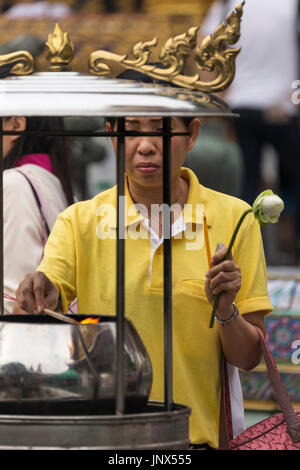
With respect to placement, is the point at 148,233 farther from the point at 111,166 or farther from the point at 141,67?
the point at 111,166

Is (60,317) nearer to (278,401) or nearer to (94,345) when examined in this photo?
(94,345)

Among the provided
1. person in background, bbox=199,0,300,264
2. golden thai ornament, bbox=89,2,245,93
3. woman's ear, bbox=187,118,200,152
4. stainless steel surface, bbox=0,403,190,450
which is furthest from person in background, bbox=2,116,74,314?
person in background, bbox=199,0,300,264

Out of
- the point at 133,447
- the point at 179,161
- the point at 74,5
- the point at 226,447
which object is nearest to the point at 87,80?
the point at 179,161

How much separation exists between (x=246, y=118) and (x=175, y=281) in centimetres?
456

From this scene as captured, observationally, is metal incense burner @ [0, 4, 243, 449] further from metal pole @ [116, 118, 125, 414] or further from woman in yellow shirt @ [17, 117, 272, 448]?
woman in yellow shirt @ [17, 117, 272, 448]

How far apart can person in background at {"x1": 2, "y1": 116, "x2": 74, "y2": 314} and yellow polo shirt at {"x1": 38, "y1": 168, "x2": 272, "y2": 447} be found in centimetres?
59

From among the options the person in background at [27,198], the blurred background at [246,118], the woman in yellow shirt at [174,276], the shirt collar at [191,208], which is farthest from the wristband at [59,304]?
the blurred background at [246,118]

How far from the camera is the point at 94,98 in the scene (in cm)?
244

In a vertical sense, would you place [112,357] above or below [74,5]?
below

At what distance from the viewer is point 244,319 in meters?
2.98

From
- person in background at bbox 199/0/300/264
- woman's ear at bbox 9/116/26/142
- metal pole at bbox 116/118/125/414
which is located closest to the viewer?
metal pole at bbox 116/118/125/414

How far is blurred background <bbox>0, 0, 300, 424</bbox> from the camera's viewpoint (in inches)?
208
